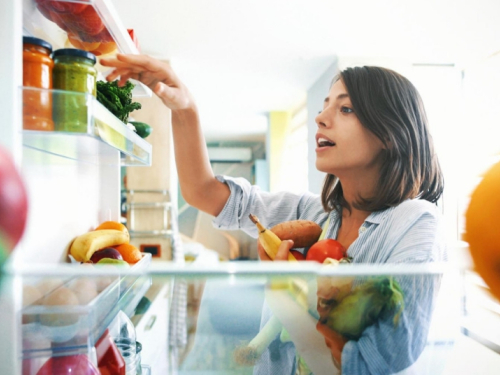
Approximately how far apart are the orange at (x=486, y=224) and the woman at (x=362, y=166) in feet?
0.73

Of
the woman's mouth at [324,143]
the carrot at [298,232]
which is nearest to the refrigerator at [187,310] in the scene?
the carrot at [298,232]

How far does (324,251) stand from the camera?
21.4 inches

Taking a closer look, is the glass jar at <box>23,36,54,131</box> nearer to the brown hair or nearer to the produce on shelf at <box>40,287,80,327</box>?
the produce on shelf at <box>40,287,80,327</box>

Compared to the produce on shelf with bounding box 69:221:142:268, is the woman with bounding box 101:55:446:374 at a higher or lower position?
higher

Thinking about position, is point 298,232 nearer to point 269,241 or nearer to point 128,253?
point 269,241

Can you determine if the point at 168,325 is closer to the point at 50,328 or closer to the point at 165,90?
the point at 50,328

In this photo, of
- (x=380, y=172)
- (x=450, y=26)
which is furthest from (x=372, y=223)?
(x=450, y=26)

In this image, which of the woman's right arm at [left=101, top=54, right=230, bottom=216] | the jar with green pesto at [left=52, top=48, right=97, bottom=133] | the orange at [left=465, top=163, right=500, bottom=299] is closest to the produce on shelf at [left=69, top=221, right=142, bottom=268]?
the woman's right arm at [left=101, top=54, right=230, bottom=216]

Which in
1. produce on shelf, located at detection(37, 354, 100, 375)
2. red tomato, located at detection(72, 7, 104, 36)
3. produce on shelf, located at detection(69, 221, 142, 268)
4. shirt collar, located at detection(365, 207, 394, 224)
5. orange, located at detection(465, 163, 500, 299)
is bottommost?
produce on shelf, located at detection(37, 354, 100, 375)

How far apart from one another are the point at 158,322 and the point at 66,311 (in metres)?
0.07

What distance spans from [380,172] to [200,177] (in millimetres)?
366

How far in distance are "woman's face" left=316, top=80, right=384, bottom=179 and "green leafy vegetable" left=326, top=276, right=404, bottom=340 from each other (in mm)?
398

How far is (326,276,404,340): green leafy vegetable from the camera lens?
274 millimetres

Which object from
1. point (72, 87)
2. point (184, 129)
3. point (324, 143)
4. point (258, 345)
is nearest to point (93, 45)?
point (184, 129)
